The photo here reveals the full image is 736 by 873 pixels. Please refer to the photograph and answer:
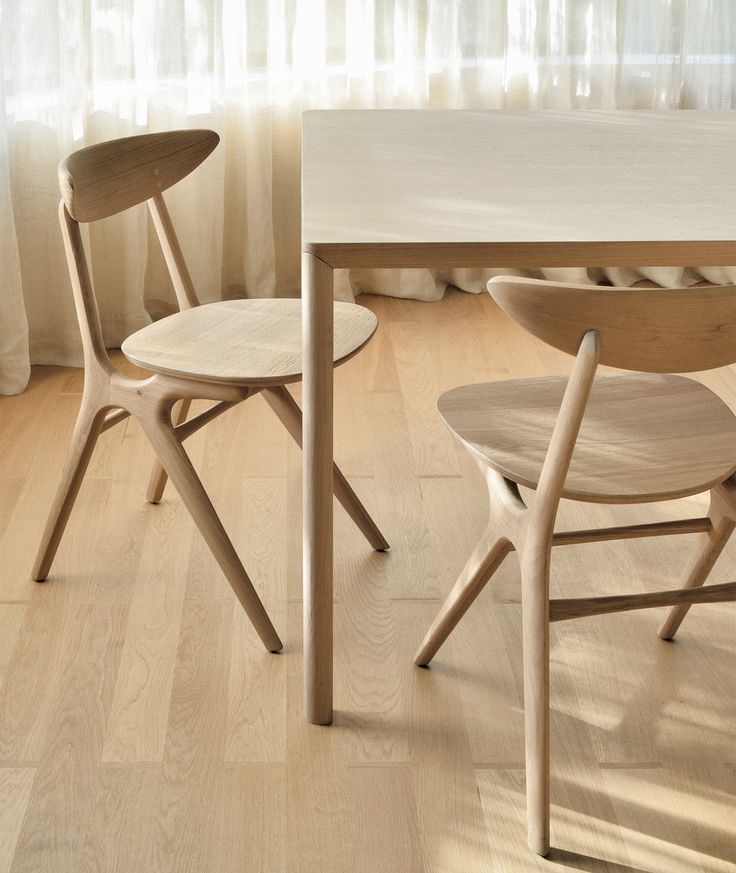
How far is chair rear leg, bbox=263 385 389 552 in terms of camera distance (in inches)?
74.0

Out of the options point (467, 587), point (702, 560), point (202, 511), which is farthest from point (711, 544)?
point (202, 511)

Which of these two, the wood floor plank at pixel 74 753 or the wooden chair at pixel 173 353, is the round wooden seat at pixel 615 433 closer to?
the wooden chair at pixel 173 353

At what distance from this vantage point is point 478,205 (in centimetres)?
152

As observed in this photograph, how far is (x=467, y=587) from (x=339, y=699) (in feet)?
0.92

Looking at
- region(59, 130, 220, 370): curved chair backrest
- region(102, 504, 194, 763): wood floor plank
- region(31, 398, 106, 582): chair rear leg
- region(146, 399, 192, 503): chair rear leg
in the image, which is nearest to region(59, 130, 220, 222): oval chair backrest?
region(59, 130, 220, 370): curved chair backrest

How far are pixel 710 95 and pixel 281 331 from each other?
79.6 inches

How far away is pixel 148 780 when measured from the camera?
1545 millimetres

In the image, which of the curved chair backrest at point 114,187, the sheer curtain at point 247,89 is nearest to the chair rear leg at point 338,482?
the curved chair backrest at point 114,187

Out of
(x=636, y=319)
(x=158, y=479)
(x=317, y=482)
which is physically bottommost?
(x=158, y=479)

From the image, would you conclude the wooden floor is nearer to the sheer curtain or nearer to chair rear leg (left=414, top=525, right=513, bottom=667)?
chair rear leg (left=414, top=525, right=513, bottom=667)

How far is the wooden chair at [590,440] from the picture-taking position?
1.20 metres

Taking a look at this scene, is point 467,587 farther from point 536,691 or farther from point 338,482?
point 338,482

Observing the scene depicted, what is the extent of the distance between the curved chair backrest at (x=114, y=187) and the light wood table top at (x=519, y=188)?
25 cm

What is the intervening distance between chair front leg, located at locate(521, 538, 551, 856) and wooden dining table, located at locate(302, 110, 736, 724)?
11.6 inches
